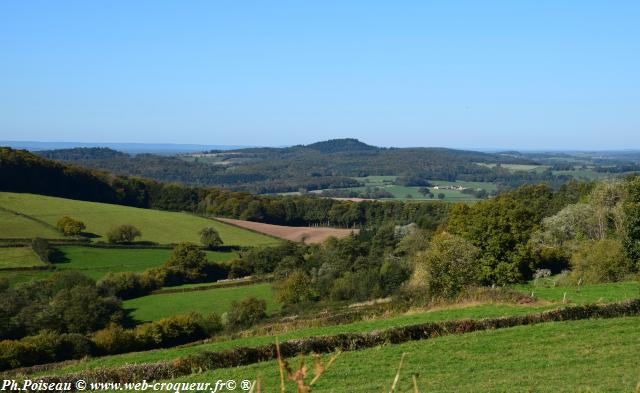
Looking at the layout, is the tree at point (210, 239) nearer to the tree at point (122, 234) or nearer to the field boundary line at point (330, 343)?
the tree at point (122, 234)

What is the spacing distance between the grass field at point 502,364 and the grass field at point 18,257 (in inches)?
1846

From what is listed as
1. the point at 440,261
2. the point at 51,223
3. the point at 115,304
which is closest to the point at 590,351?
the point at 440,261

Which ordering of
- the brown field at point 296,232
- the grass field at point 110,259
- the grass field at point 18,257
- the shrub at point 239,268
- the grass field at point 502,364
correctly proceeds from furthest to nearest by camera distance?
1. the brown field at point 296,232
2. the shrub at point 239,268
3. the grass field at point 110,259
4. the grass field at point 18,257
5. the grass field at point 502,364

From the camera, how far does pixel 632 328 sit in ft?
65.5

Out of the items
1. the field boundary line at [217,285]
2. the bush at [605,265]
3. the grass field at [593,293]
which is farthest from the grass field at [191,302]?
the grass field at [593,293]

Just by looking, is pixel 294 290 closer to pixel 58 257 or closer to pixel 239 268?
pixel 239 268

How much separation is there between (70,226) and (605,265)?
58353 mm

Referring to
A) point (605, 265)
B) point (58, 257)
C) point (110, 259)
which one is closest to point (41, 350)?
point (58, 257)

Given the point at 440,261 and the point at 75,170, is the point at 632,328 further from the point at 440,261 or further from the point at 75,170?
the point at 75,170

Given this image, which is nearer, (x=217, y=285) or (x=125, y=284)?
(x=125, y=284)

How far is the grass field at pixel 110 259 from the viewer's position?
59812 mm

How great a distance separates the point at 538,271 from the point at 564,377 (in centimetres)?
3489

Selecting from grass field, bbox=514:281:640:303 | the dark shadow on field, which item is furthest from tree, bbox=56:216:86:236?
grass field, bbox=514:281:640:303

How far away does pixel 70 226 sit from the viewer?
7194 cm
